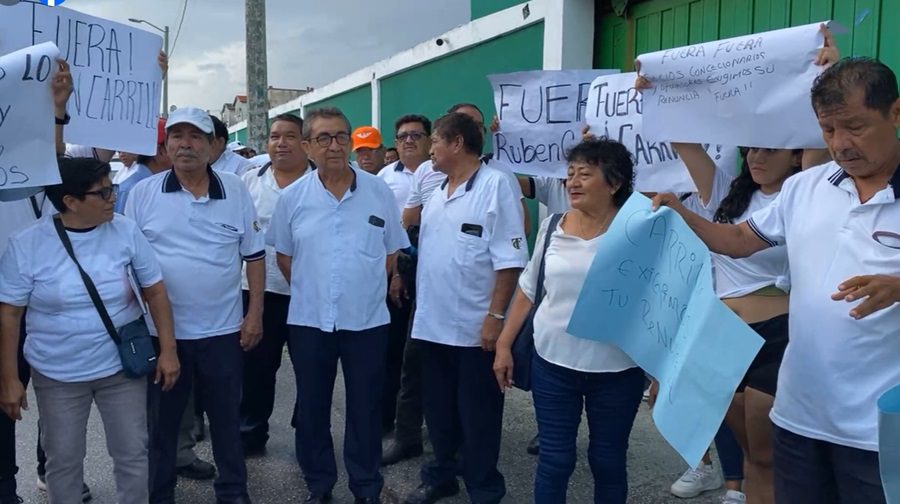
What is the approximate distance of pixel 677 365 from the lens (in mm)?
2322

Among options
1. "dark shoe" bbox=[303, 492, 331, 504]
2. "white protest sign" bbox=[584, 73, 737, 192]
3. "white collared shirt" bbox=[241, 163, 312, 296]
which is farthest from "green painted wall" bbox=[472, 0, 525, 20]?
"dark shoe" bbox=[303, 492, 331, 504]

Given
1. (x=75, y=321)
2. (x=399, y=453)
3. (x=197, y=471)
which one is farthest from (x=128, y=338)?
(x=399, y=453)

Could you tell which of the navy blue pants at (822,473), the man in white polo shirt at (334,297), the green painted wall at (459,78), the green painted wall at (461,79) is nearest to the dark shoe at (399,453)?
the man in white polo shirt at (334,297)

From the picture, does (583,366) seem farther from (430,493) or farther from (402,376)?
(402,376)

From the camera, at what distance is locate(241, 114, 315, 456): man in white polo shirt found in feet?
14.1

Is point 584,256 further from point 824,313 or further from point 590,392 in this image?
point 824,313

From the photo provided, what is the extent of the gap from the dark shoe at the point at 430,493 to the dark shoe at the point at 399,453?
1.71 ft

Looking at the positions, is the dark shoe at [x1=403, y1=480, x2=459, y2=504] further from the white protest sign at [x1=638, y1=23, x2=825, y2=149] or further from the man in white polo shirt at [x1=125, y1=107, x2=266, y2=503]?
the white protest sign at [x1=638, y1=23, x2=825, y2=149]

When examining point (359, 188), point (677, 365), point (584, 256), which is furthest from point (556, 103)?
point (677, 365)

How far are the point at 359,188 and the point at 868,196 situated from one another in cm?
229

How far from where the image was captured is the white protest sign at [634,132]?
12.5ft

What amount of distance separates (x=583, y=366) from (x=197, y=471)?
7.93 ft

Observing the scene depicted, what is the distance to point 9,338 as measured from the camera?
293 cm

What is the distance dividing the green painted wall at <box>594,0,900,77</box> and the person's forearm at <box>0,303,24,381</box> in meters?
4.23
